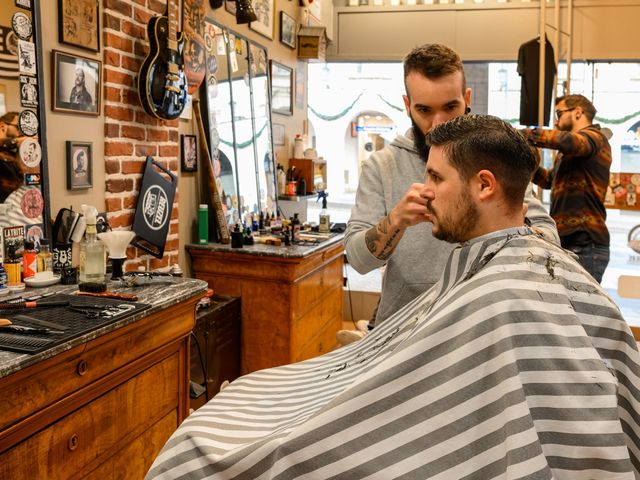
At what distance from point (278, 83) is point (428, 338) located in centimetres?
382

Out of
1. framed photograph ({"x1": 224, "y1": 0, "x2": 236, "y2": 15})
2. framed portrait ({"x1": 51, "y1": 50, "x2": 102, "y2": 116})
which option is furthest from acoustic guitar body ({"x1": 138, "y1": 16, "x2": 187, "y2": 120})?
framed photograph ({"x1": 224, "y1": 0, "x2": 236, "y2": 15})

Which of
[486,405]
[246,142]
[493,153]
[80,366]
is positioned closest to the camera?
[486,405]

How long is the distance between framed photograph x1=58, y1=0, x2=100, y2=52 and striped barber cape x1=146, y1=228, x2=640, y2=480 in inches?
67.6

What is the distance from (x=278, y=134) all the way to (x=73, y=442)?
134 inches

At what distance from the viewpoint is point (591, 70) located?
17.8 ft

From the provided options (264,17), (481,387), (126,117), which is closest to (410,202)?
(481,387)

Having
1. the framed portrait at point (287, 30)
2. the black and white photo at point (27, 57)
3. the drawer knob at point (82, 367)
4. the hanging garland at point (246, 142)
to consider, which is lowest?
the drawer knob at point (82, 367)

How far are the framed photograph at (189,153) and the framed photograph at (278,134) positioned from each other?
1.28 meters

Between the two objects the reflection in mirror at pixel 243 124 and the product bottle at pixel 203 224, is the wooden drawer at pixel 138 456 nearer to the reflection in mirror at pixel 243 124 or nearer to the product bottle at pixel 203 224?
the product bottle at pixel 203 224

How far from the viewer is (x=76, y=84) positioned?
2469 millimetres

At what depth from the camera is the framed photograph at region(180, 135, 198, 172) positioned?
3375 millimetres

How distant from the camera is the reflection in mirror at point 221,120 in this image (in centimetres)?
360

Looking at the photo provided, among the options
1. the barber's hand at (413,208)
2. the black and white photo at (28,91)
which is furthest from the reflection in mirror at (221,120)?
the barber's hand at (413,208)

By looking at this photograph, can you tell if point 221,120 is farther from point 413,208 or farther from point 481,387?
point 481,387
